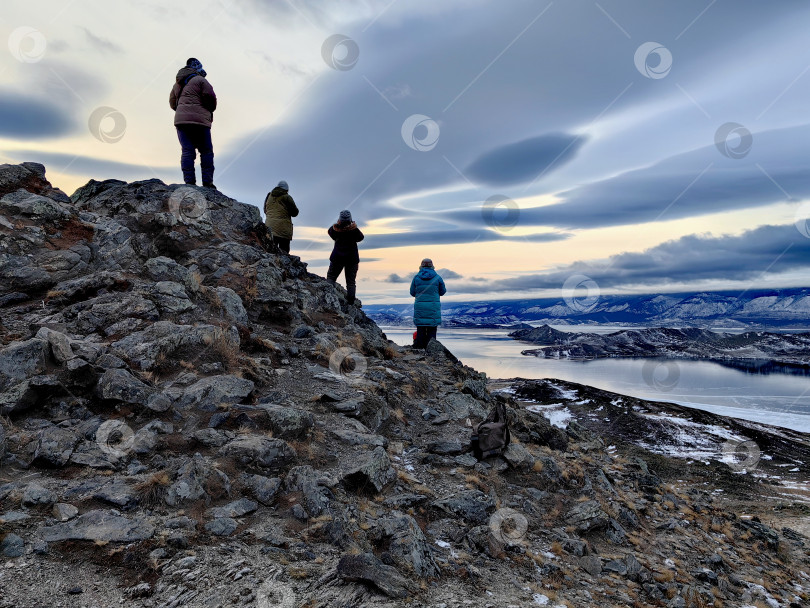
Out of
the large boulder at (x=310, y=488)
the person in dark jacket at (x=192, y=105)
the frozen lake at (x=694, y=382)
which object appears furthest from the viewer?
the frozen lake at (x=694, y=382)

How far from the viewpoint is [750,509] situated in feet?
83.8

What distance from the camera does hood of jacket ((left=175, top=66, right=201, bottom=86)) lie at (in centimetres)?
1494

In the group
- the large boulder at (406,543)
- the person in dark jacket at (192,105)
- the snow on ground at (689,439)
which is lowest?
the snow on ground at (689,439)

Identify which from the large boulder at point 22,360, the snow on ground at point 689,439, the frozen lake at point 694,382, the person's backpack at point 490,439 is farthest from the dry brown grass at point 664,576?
the frozen lake at point 694,382

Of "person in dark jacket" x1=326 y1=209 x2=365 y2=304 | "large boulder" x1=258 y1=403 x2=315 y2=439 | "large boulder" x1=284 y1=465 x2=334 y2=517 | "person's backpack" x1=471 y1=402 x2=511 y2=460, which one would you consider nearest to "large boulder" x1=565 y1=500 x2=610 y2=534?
"person's backpack" x1=471 y1=402 x2=511 y2=460

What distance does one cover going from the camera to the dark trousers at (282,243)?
19.2m

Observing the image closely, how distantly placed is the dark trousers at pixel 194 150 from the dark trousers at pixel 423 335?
36.6 feet

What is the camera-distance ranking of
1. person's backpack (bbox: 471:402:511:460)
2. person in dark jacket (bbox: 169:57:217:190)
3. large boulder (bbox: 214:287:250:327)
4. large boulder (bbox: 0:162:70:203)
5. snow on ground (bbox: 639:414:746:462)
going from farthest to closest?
1. snow on ground (bbox: 639:414:746:462)
2. person in dark jacket (bbox: 169:57:217:190)
3. large boulder (bbox: 0:162:70:203)
4. large boulder (bbox: 214:287:250:327)
5. person's backpack (bbox: 471:402:511:460)

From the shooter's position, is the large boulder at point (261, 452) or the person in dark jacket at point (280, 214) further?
the person in dark jacket at point (280, 214)

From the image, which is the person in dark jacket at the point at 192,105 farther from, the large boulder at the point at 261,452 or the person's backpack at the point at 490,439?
the person's backpack at the point at 490,439

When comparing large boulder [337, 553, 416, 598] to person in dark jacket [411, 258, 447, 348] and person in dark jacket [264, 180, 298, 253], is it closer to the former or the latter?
person in dark jacket [411, 258, 447, 348]

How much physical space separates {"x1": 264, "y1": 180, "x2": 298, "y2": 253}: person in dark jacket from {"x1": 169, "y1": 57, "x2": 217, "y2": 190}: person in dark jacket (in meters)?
3.46

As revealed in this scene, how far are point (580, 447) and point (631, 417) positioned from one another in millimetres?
41041

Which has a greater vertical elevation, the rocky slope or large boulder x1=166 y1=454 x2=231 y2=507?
large boulder x1=166 y1=454 x2=231 y2=507
